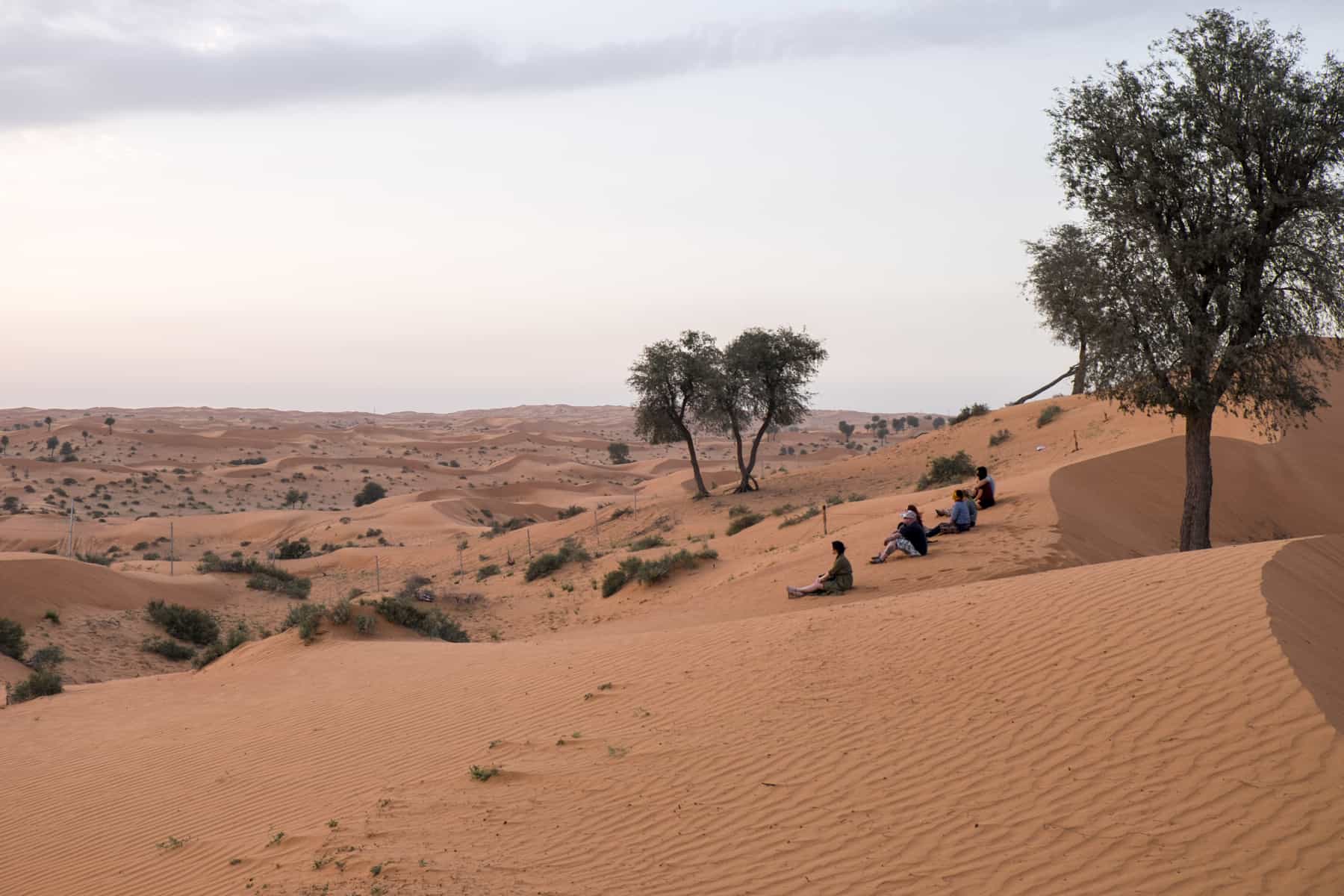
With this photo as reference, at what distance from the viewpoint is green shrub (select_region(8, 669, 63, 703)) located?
16250mm

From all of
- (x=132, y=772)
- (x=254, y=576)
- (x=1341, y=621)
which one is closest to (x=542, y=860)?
(x=132, y=772)

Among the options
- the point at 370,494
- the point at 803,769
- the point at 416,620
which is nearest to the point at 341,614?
the point at 416,620

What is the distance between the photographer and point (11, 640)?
67.5ft

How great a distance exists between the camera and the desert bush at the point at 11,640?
66.7 feet

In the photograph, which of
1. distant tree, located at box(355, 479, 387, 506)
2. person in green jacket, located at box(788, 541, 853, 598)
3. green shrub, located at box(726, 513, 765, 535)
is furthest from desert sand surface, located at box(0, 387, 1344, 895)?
distant tree, located at box(355, 479, 387, 506)

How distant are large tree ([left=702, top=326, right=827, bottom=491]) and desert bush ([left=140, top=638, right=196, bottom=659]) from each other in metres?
23.0

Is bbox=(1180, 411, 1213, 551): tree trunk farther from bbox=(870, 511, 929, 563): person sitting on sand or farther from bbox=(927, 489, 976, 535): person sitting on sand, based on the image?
bbox=(870, 511, 929, 563): person sitting on sand

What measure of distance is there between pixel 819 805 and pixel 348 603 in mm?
14032

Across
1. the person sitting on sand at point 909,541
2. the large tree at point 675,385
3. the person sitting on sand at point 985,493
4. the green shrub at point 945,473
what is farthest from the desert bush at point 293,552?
the person sitting on sand at point 985,493

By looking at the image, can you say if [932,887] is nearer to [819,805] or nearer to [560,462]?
[819,805]

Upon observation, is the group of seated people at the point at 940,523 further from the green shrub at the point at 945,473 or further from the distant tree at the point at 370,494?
the distant tree at the point at 370,494

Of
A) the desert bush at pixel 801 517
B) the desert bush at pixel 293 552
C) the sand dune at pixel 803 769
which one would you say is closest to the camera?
the sand dune at pixel 803 769

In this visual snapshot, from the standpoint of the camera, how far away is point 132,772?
11156 mm

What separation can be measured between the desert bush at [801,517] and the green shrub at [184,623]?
580 inches
